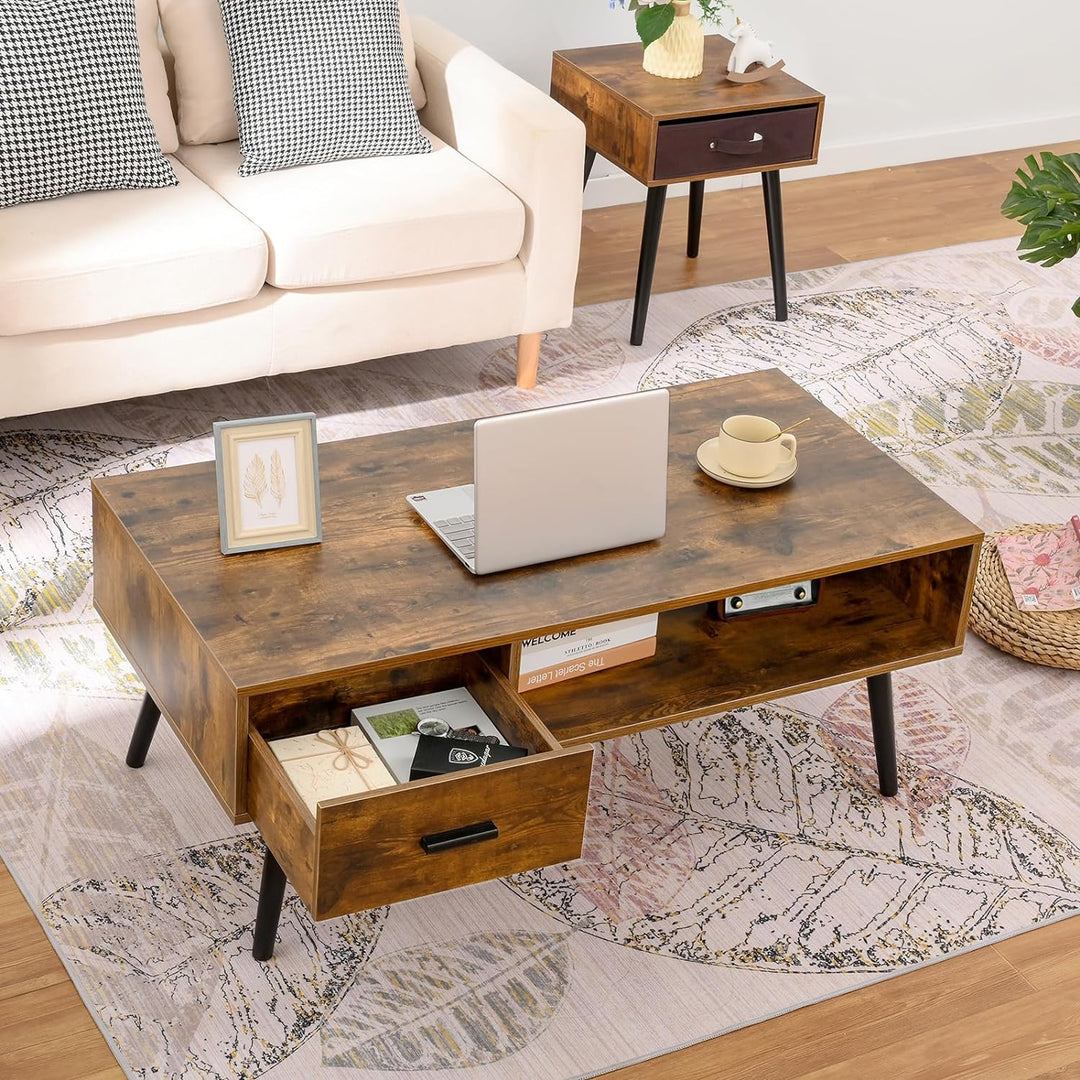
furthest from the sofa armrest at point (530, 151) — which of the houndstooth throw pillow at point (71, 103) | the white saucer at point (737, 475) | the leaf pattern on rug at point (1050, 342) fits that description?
the leaf pattern on rug at point (1050, 342)

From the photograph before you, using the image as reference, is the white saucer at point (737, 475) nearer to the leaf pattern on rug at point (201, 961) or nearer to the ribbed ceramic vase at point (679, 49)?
the leaf pattern on rug at point (201, 961)

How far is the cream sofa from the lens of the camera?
111 inches

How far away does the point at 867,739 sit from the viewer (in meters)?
2.46

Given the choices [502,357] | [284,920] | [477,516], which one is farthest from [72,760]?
[502,357]

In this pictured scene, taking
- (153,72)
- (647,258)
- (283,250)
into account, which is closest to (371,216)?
(283,250)

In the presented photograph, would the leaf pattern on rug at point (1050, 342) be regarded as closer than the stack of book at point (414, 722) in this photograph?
No

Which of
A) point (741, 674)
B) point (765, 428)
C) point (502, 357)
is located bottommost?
point (502, 357)

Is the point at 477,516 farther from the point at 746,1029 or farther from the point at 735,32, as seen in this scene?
the point at 735,32

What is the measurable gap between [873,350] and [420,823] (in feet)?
7.58

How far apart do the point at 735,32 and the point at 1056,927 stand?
2.84 metres

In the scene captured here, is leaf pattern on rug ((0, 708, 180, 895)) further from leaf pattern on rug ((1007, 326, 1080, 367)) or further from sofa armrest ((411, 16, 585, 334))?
leaf pattern on rug ((1007, 326, 1080, 367))

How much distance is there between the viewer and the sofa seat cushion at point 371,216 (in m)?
2.98

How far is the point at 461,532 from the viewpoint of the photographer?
6.71 ft

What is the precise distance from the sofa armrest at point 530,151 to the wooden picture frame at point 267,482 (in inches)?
53.4
